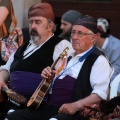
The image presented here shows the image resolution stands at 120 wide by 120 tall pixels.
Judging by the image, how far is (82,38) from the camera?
4.91 metres

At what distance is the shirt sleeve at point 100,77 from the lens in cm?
473

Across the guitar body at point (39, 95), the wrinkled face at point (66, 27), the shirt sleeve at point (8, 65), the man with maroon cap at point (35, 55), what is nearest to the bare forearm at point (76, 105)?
the guitar body at point (39, 95)

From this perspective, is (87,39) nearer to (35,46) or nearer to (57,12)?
(35,46)

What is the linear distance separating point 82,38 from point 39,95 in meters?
0.69

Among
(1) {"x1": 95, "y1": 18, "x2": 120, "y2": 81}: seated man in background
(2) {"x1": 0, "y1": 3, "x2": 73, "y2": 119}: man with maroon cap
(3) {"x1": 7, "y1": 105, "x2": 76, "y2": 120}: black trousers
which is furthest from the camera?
(1) {"x1": 95, "y1": 18, "x2": 120, "y2": 81}: seated man in background

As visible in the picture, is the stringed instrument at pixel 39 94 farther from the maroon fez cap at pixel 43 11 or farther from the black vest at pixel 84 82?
the maroon fez cap at pixel 43 11

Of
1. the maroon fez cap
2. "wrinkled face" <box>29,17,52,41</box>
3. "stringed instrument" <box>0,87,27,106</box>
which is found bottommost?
"stringed instrument" <box>0,87,27,106</box>

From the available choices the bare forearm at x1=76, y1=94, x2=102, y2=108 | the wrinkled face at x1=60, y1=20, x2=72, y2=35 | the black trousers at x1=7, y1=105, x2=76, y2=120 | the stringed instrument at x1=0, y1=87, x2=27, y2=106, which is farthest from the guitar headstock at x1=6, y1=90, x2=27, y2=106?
the wrinkled face at x1=60, y1=20, x2=72, y2=35

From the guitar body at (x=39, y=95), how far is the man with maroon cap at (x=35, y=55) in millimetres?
320

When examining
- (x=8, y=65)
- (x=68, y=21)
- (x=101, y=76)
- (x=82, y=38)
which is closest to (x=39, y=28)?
(x=8, y=65)

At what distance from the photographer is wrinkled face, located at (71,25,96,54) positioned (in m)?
4.91

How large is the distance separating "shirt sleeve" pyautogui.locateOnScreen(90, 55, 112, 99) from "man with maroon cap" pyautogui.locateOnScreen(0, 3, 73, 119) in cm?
56

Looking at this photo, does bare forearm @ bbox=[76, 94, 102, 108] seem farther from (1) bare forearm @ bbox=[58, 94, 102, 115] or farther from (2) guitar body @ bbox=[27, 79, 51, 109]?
(2) guitar body @ bbox=[27, 79, 51, 109]

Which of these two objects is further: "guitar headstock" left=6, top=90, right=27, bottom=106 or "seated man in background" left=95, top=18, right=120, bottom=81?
"seated man in background" left=95, top=18, right=120, bottom=81
